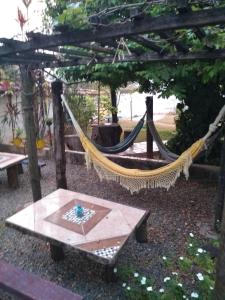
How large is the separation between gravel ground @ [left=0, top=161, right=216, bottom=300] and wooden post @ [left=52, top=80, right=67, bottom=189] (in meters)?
0.64

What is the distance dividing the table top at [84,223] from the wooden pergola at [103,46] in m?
0.49

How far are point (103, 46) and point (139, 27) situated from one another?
0.70m

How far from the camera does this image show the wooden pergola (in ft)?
3.30

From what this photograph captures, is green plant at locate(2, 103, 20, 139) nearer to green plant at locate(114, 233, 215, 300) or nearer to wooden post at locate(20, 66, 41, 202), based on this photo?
wooden post at locate(20, 66, 41, 202)

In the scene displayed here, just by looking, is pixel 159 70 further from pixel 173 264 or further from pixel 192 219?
pixel 173 264

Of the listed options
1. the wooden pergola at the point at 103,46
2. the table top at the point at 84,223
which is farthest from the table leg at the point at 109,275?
the wooden pergola at the point at 103,46

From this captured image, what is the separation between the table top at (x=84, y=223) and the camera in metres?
1.64

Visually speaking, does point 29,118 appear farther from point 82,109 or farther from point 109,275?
point 82,109

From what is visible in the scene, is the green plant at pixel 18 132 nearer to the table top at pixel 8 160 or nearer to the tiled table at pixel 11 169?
the table top at pixel 8 160

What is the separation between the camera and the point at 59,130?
8.84ft

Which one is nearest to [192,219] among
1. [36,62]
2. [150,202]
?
[150,202]

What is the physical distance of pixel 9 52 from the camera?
154 cm

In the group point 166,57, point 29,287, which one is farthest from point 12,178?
point 166,57

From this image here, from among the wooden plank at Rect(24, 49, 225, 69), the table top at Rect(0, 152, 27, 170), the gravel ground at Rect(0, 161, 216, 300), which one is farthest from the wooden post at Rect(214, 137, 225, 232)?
the table top at Rect(0, 152, 27, 170)
